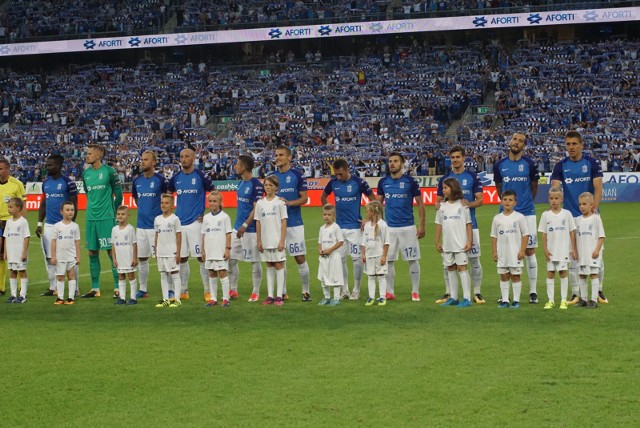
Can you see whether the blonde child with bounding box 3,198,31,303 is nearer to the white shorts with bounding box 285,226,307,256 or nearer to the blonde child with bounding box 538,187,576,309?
the white shorts with bounding box 285,226,307,256

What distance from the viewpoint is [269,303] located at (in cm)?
1336

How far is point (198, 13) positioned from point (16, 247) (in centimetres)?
3813

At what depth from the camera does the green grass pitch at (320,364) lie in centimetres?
784

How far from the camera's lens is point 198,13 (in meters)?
50.9

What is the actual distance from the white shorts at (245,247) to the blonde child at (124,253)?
1.40 metres

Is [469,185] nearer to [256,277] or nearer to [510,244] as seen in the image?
[510,244]

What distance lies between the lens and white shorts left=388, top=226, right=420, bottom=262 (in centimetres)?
1348

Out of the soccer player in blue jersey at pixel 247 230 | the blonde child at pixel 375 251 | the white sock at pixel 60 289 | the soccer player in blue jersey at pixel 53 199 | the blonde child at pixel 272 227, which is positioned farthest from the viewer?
the soccer player in blue jersey at pixel 53 199

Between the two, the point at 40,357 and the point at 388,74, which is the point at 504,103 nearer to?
the point at 388,74

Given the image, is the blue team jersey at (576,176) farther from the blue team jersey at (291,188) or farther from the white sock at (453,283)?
the blue team jersey at (291,188)

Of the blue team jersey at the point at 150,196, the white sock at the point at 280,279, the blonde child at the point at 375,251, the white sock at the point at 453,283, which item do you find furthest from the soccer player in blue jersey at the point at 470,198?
the blue team jersey at the point at 150,196

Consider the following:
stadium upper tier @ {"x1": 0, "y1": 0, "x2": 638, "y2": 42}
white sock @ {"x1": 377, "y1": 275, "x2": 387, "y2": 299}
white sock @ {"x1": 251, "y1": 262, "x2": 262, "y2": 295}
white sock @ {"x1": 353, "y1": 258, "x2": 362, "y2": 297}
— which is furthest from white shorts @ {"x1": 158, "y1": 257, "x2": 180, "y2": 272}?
stadium upper tier @ {"x1": 0, "y1": 0, "x2": 638, "y2": 42}

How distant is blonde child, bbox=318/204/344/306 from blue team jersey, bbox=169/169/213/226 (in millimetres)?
1961

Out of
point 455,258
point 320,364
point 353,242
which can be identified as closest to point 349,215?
point 353,242
